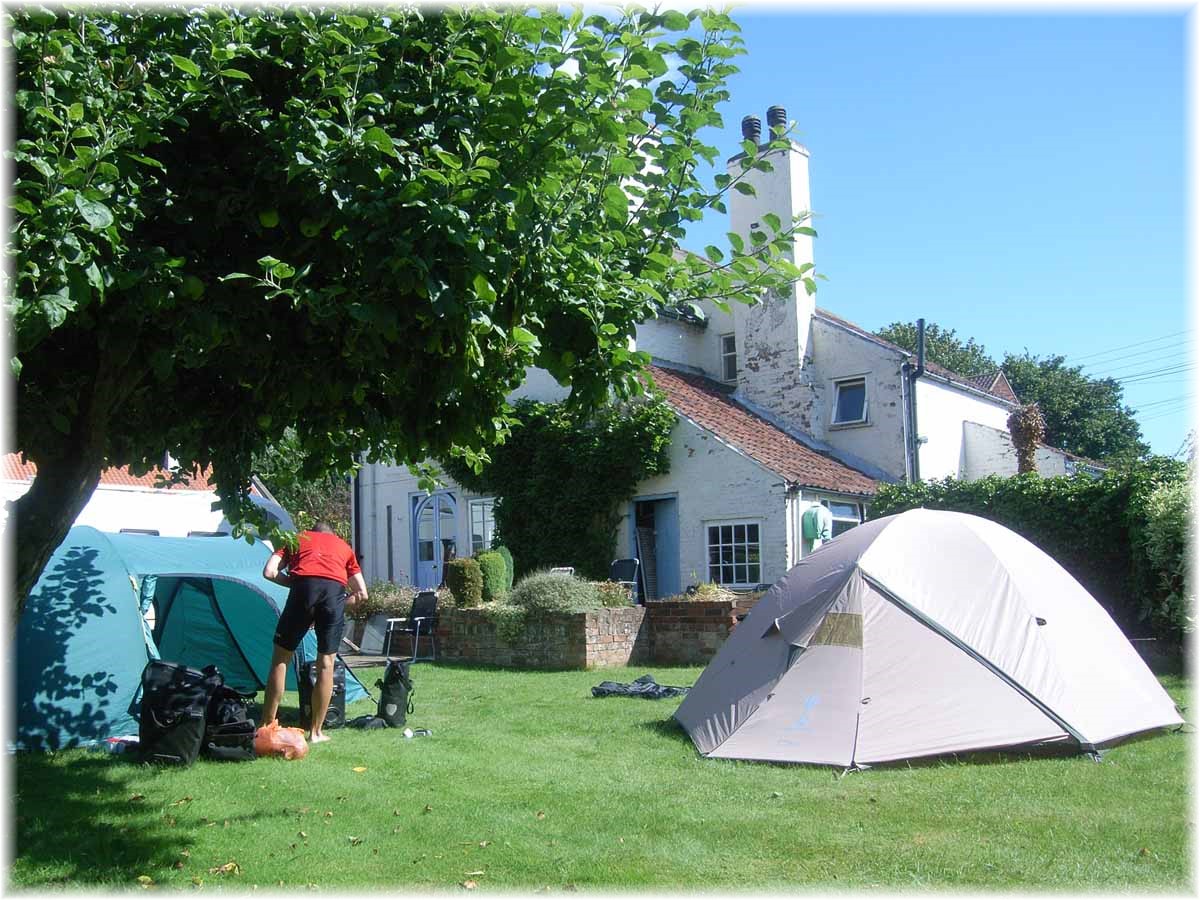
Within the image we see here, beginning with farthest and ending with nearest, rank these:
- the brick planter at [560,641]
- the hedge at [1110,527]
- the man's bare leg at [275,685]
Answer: the brick planter at [560,641] → the hedge at [1110,527] → the man's bare leg at [275,685]

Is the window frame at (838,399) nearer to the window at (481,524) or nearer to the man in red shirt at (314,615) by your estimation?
the window at (481,524)

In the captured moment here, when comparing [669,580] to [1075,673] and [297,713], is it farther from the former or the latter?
[1075,673]

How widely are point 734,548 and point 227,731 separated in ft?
39.0

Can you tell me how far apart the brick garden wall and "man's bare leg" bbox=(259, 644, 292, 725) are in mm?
6024

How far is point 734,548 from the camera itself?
18.0 meters

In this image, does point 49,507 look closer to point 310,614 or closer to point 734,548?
point 310,614

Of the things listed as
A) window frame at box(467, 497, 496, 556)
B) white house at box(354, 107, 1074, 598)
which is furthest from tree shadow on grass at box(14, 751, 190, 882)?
window frame at box(467, 497, 496, 556)

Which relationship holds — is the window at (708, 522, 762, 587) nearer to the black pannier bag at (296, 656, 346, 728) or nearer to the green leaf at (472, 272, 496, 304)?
the black pannier bag at (296, 656, 346, 728)

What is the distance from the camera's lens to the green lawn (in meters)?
4.65

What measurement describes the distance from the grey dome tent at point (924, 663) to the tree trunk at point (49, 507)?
4384mm

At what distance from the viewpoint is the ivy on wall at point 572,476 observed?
1861 cm

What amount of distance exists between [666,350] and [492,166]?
59.1ft

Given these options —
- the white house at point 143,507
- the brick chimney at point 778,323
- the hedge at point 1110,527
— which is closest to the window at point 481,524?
the white house at point 143,507

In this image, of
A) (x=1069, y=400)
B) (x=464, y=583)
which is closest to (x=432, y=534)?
(x=464, y=583)
